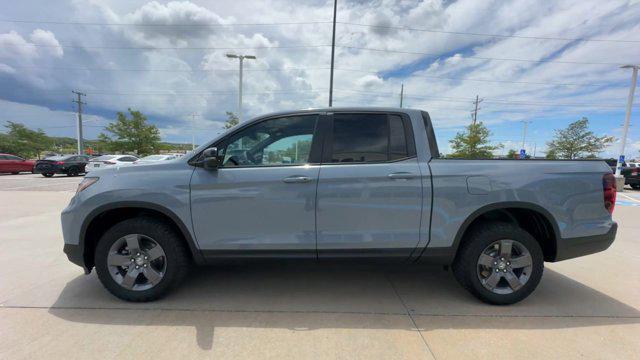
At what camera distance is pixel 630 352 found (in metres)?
2.42

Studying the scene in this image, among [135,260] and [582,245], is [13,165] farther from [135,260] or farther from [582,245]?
[582,245]

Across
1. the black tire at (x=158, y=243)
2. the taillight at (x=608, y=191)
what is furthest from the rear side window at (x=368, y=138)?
the taillight at (x=608, y=191)

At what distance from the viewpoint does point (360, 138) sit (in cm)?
314

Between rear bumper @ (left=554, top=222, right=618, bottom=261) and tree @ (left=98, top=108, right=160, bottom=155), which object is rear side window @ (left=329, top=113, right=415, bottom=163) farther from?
tree @ (left=98, top=108, right=160, bottom=155)

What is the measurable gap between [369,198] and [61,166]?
23935 mm

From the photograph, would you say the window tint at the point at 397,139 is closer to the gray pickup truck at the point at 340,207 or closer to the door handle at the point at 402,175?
the gray pickup truck at the point at 340,207

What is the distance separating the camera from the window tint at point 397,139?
3.09 meters

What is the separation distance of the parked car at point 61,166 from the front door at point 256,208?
22749 millimetres

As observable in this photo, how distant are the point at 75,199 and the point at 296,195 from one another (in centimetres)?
212

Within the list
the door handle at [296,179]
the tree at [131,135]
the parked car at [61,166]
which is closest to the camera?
the door handle at [296,179]

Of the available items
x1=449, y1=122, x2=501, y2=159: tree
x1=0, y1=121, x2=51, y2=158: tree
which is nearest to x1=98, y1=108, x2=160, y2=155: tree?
x1=0, y1=121, x2=51, y2=158: tree

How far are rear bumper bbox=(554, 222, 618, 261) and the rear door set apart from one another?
4.63 ft

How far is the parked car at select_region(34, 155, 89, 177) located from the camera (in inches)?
778

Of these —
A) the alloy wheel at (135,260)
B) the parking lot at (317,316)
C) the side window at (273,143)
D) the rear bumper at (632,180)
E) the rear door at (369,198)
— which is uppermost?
the side window at (273,143)
